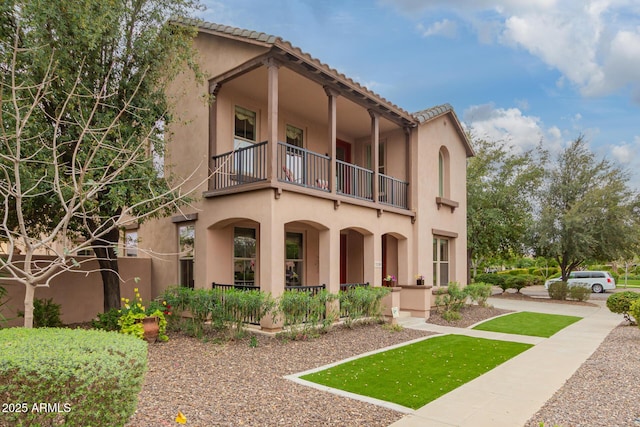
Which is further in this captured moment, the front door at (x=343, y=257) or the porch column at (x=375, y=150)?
the front door at (x=343, y=257)

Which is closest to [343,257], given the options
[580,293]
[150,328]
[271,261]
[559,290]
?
[271,261]

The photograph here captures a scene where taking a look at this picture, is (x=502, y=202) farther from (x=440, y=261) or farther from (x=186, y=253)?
(x=186, y=253)

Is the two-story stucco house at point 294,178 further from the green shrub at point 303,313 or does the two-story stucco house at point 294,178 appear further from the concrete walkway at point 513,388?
the concrete walkway at point 513,388

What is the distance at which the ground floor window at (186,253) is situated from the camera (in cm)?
1262

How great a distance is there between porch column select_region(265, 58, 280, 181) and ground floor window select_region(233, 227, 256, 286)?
3720 millimetres

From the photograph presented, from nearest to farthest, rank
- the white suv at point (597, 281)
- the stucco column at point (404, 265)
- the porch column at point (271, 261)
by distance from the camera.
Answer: the porch column at point (271, 261)
the stucco column at point (404, 265)
the white suv at point (597, 281)

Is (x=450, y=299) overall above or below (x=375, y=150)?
below

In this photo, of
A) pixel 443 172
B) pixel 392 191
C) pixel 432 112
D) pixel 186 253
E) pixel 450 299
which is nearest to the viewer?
pixel 186 253

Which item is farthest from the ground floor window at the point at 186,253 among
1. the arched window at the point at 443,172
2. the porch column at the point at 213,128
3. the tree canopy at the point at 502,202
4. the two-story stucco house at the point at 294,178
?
the tree canopy at the point at 502,202

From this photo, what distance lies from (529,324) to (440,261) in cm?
442

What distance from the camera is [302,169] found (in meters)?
11.2

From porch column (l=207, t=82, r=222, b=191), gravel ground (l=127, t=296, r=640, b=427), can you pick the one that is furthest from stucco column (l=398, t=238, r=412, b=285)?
porch column (l=207, t=82, r=222, b=191)

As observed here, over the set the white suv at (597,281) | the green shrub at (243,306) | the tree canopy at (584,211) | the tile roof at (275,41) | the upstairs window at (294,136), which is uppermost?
the tile roof at (275,41)

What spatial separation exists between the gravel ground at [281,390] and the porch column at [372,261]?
337 centimetres
